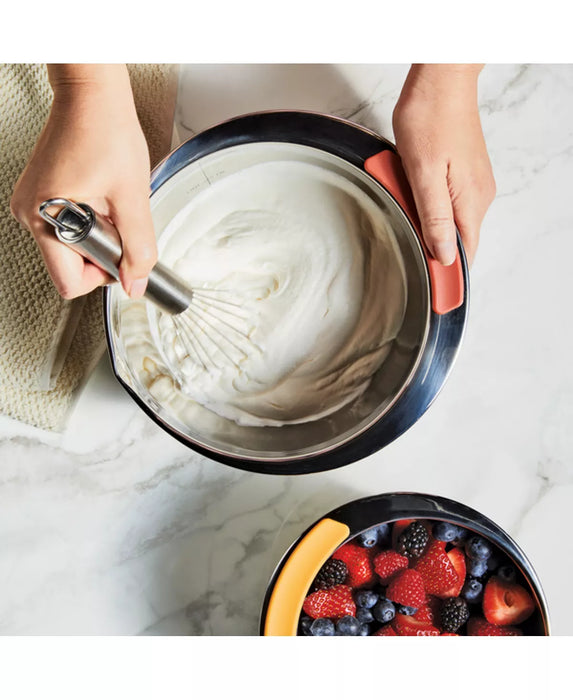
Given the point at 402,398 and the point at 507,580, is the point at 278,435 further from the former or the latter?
the point at 507,580

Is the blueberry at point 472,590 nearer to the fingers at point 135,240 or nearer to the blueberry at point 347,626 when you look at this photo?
the blueberry at point 347,626

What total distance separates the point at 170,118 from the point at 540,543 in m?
0.63

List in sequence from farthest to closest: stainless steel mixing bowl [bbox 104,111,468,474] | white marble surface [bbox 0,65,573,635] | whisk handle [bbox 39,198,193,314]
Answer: white marble surface [bbox 0,65,573,635], stainless steel mixing bowl [bbox 104,111,468,474], whisk handle [bbox 39,198,193,314]

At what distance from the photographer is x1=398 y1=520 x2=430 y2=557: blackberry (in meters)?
0.62

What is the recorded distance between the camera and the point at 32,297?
673mm

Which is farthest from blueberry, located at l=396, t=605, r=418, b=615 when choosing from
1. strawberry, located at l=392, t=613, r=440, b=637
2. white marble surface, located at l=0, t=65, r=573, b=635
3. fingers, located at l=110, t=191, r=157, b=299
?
fingers, located at l=110, t=191, r=157, b=299

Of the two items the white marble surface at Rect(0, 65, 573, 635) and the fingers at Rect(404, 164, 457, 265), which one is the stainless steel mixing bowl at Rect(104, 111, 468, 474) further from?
the white marble surface at Rect(0, 65, 573, 635)

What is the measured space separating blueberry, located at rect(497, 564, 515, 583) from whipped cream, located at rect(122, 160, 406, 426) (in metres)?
0.22

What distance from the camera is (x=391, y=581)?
63cm

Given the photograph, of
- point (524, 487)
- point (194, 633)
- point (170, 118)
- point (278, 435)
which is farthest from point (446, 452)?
point (170, 118)

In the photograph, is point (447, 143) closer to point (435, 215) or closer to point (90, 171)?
point (435, 215)

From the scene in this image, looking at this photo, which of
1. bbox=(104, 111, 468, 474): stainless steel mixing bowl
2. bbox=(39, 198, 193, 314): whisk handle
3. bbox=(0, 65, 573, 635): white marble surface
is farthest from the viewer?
bbox=(0, 65, 573, 635): white marble surface

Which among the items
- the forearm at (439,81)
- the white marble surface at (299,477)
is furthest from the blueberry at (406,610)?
the forearm at (439,81)

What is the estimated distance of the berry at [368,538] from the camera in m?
0.61
